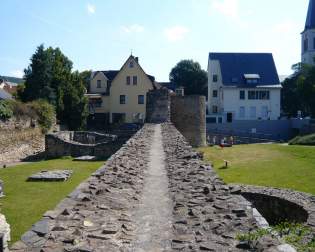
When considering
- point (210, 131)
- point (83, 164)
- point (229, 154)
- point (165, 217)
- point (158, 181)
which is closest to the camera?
point (165, 217)

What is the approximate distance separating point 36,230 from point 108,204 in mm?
1273

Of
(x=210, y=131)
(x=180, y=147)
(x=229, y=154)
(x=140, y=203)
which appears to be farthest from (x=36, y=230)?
(x=210, y=131)

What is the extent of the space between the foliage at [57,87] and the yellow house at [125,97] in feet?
16.4

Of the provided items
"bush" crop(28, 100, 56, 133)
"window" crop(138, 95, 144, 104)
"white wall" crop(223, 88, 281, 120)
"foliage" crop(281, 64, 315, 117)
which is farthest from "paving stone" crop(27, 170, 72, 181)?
"white wall" crop(223, 88, 281, 120)

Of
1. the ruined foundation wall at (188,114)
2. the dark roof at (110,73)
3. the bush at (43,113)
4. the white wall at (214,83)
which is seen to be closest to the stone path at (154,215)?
the ruined foundation wall at (188,114)

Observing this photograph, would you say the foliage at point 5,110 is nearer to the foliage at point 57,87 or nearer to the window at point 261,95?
the foliage at point 57,87

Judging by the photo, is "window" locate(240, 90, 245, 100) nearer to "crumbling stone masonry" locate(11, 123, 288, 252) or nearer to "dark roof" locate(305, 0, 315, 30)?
"dark roof" locate(305, 0, 315, 30)

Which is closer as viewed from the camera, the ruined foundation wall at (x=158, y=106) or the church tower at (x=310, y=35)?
the ruined foundation wall at (x=158, y=106)

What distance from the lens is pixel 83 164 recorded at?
2420cm

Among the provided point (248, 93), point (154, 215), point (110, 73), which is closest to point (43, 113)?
point (110, 73)

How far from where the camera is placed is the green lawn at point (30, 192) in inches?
485

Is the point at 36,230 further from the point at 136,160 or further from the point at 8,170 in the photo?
the point at 8,170

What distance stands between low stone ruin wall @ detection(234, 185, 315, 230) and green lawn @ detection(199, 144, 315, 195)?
3.25m

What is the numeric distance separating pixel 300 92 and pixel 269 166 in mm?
28472
